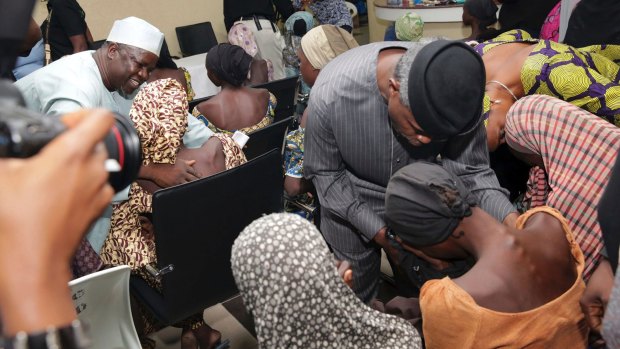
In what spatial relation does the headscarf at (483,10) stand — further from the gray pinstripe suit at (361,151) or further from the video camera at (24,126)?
the video camera at (24,126)

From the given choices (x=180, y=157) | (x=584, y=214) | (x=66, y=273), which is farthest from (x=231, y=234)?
(x=66, y=273)

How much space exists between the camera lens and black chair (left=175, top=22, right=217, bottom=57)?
542 centimetres

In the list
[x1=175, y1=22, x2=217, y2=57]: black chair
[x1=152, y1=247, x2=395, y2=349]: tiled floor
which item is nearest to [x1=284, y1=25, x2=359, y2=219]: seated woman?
[x1=152, y1=247, x2=395, y2=349]: tiled floor

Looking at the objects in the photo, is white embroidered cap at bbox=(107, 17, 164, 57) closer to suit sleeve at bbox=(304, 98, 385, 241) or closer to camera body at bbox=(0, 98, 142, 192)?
suit sleeve at bbox=(304, 98, 385, 241)

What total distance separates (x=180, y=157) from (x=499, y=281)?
123cm

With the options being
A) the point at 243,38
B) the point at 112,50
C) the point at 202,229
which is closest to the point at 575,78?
the point at 202,229

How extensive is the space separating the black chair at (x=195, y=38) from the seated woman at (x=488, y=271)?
16.9 feet

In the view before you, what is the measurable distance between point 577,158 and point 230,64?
1.96 m

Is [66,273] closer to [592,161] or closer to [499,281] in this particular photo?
[499,281]

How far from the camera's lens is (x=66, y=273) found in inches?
28.1

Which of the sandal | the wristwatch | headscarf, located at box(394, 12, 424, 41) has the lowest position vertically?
the sandal

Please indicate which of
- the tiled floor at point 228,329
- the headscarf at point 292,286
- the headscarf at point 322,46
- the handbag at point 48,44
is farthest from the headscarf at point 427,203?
the handbag at point 48,44

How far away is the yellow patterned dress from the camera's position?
6.74 feet

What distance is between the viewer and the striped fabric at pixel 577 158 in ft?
5.47
